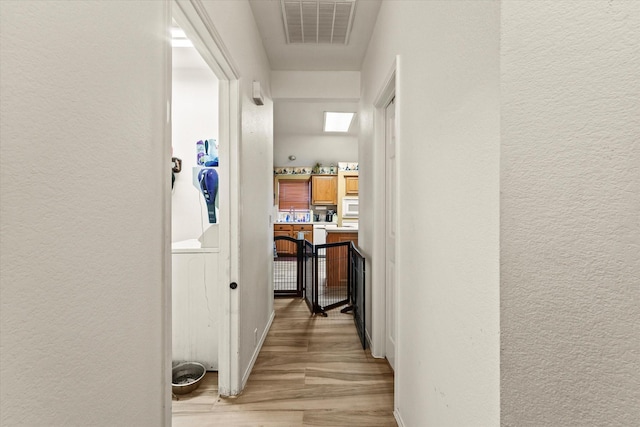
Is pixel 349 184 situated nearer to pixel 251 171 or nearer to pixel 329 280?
pixel 329 280

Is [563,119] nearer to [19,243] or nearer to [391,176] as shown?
[19,243]

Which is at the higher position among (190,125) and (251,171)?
(190,125)

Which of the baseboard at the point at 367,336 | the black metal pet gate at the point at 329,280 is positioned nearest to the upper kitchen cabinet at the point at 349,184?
the black metal pet gate at the point at 329,280

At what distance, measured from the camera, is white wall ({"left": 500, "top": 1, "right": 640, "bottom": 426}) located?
0.78 m

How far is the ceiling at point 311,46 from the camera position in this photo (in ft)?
7.64

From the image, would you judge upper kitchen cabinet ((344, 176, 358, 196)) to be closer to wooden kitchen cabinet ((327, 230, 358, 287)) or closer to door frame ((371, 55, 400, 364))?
wooden kitchen cabinet ((327, 230, 358, 287))

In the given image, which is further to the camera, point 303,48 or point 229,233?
point 303,48

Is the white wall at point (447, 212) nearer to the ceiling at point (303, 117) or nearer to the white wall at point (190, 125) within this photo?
the white wall at point (190, 125)

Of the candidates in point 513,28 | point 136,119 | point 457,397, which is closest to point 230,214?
point 136,119

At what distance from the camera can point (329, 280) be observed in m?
4.66

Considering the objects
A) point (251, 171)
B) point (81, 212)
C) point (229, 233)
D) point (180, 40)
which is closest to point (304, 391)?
point (229, 233)

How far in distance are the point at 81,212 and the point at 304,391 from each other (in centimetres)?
193

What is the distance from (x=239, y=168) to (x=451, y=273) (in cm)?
147

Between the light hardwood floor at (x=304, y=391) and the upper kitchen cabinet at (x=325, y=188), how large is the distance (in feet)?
14.7
